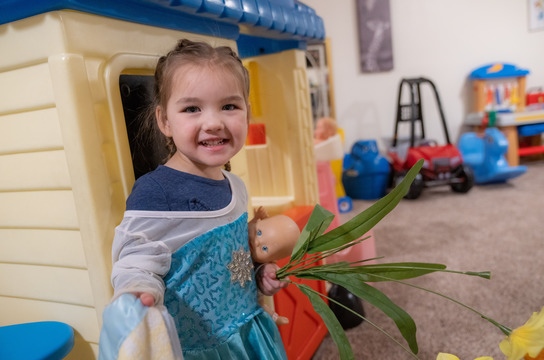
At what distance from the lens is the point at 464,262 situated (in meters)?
1.68

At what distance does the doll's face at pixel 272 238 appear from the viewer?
0.68 m

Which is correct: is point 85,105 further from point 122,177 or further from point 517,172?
point 517,172

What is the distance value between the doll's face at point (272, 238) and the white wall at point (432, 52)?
9.97 ft

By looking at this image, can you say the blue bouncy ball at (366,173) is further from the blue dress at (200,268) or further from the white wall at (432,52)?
the blue dress at (200,268)

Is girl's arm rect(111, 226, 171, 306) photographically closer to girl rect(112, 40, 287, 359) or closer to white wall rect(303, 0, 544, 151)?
girl rect(112, 40, 287, 359)


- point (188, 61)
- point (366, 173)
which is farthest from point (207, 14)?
point (366, 173)

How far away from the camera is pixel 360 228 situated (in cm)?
55

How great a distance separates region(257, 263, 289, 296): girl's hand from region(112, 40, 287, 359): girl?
0.06 metres


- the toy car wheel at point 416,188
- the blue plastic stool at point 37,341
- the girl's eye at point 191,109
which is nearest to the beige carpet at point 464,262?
the toy car wheel at point 416,188

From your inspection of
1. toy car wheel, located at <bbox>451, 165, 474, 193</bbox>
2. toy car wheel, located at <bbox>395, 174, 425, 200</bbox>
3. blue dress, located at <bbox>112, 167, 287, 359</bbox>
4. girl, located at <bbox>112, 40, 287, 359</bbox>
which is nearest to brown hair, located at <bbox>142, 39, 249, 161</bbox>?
girl, located at <bbox>112, 40, 287, 359</bbox>

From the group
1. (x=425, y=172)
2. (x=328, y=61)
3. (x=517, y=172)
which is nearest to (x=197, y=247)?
(x=425, y=172)

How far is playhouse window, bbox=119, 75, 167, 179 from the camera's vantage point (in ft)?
2.25

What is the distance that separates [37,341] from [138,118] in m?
0.38

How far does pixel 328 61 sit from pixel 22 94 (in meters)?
3.15
